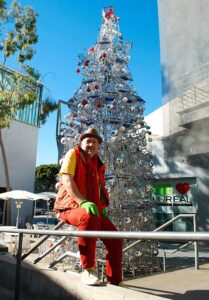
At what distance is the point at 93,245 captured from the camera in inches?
104

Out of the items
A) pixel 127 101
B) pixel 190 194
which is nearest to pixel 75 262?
pixel 127 101

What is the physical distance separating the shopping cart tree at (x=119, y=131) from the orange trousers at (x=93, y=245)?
8.83ft

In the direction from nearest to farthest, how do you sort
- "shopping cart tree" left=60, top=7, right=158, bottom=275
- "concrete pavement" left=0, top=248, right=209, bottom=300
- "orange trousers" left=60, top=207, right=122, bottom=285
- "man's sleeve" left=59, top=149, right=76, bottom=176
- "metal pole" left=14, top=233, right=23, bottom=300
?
"concrete pavement" left=0, top=248, right=209, bottom=300 < "orange trousers" left=60, top=207, right=122, bottom=285 < "man's sleeve" left=59, top=149, right=76, bottom=176 < "metal pole" left=14, top=233, right=23, bottom=300 < "shopping cart tree" left=60, top=7, right=158, bottom=275

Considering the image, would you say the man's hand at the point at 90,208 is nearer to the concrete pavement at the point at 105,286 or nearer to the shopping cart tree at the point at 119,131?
the concrete pavement at the point at 105,286

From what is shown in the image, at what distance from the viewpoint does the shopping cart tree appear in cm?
564

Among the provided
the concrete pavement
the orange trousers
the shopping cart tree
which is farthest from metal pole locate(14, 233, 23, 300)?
the shopping cart tree

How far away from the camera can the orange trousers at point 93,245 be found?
8.51ft

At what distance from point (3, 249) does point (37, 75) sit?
10.8m

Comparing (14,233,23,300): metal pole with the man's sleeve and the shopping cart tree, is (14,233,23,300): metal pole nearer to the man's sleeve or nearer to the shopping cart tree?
the man's sleeve

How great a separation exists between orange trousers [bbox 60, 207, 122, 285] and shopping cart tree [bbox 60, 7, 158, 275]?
269 cm

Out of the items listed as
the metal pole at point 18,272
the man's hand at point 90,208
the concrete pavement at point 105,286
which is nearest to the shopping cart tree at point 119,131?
the concrete pavement at point 105,286

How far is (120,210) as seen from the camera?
5582 millimetres

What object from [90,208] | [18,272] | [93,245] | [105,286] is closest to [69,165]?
[90,208]

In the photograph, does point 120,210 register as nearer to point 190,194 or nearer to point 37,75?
point 190,194
